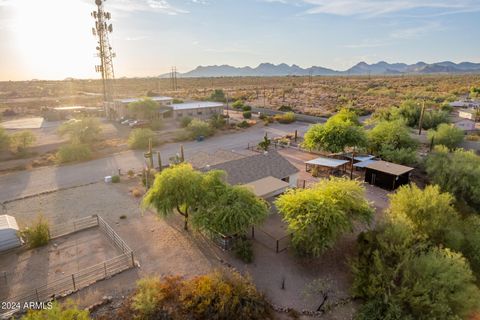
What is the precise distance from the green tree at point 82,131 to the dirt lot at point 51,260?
2333 centimetres

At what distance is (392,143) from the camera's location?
3350cm

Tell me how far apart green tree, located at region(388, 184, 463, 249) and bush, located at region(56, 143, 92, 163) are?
104 ft

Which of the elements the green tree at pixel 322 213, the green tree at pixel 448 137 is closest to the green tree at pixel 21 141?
the green tree at pixel 322 213

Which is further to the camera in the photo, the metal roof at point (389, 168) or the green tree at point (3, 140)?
the green tree at point (3, 140)

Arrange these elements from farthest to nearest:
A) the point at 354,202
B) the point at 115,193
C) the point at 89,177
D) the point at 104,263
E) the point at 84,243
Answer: the point at 89,177 → the point at 115,193 → the point at 84,243 → the point at 354,202 → the point at 104,263

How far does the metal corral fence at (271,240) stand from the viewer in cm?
1819

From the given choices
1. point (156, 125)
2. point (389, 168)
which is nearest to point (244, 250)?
point (389, 168)

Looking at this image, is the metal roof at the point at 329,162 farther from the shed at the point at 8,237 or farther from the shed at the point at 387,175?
the shed at the point at 8,237

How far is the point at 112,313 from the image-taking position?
13.2m

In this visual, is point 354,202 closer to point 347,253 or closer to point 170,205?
point 347,253

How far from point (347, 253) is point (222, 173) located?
8741mm

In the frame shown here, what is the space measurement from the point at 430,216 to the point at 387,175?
9758mm

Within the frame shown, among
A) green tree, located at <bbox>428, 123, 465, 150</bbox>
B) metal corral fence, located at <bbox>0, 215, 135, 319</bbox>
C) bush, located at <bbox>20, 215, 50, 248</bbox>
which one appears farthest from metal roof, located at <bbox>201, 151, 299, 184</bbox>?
green tree, located at <bbox>428, 123, 465, 150</bbox>

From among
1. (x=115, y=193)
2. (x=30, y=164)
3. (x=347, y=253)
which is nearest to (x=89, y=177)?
(x=115, y=193)
